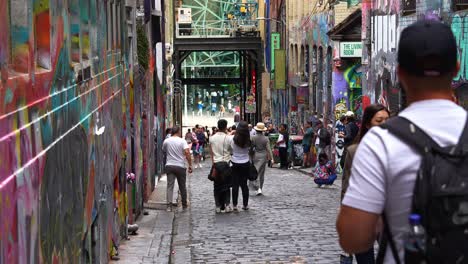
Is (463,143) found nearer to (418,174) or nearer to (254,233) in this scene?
(418,174)

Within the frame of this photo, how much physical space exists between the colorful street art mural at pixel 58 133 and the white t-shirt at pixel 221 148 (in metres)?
5.00

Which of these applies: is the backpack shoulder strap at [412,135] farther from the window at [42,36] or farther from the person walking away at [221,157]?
the person walking away at [221,157]

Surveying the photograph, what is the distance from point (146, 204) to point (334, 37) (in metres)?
12.8

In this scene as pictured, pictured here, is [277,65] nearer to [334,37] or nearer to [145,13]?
[334,37]

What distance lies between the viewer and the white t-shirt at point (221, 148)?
19.2m

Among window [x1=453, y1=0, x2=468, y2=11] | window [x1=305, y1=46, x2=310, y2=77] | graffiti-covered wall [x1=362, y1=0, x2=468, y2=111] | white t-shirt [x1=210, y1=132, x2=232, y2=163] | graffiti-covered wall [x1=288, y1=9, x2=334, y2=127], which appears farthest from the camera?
window [x1=305, y1=46, x2=310, y2=77]

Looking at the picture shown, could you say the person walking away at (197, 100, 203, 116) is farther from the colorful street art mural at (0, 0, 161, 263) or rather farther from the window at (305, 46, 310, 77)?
the colorful street art mural at (0, 0, 161, 263)

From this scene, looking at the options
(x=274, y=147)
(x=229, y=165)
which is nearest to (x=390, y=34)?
(x=229, y=165)

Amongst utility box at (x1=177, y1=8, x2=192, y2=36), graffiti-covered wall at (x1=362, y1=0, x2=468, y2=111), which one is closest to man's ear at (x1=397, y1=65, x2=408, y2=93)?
graffiti-covered wall at (x1=362, y1=0, x2=468, y2=111)

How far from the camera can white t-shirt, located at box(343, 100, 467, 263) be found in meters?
3.65

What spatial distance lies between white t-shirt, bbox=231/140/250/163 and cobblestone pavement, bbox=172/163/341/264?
928 mm

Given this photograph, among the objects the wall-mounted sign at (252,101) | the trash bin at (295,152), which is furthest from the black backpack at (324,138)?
the wall-mounted sign at (252,101)

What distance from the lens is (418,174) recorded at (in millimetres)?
3660

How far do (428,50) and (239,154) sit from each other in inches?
611
